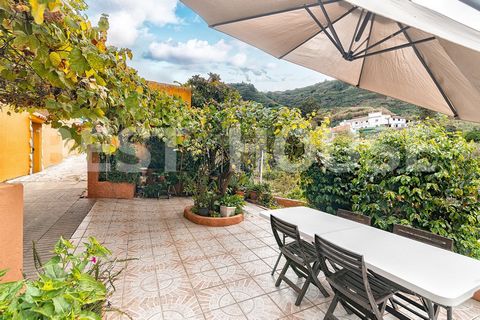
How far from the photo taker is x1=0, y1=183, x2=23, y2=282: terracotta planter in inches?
71.9

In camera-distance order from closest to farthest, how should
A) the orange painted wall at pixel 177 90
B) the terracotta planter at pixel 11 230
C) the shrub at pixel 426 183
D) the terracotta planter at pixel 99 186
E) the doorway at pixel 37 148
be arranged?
the terracotta planter at pixel 11 230, the shrub at pixel 426 183, the terracotta planter at pixel 99 186, the orange painted wall at pixel 177 90, the doorway at pixel 37 148

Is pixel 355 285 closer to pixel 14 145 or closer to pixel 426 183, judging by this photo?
pixel 426 183

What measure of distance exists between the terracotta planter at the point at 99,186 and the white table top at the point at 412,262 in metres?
6.64

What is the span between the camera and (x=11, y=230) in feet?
6.28

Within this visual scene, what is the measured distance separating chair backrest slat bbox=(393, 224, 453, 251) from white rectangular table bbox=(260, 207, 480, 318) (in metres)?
0.19

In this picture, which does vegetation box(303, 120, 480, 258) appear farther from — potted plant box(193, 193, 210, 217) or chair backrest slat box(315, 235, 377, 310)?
potted plant box(193, 193, 210, 217)

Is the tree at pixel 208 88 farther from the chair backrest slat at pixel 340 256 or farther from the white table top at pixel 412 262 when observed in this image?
the chair backrest slat at pixel 340 256

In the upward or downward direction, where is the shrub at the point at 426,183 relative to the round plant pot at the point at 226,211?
upward

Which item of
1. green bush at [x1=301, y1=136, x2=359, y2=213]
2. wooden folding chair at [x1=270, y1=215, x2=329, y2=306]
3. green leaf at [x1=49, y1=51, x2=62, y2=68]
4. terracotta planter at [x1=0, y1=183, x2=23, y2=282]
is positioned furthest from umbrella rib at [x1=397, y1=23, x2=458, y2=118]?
terracotta planter at [x1=0, y1=183, x2=23, y2=282]

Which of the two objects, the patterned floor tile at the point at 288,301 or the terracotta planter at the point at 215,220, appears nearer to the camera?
the patterned floor tile at the point at 288,301

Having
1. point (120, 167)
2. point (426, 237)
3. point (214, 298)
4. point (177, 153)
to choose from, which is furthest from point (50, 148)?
point (426, 237)

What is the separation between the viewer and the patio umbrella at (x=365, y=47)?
8.04ft

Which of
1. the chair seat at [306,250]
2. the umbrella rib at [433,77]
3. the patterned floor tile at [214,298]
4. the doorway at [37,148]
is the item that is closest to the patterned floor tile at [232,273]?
the patterned floor tile at [214,298]

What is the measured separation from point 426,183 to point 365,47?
219 centimetres
